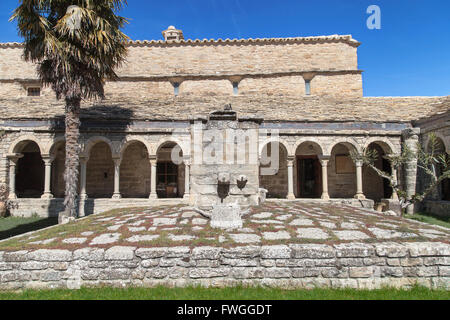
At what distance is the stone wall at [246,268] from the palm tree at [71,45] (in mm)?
5570

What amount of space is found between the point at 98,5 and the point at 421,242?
10688 mm

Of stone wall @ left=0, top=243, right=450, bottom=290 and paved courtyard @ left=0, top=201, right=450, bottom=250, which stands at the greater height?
paved courtyard @ left=0, top=201, right=450, bottom=250

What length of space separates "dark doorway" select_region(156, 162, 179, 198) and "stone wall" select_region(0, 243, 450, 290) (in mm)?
10338

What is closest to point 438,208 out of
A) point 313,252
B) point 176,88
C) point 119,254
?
point 313,252

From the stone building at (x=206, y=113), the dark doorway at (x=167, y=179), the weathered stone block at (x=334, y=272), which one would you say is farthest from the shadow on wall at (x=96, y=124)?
the weathered stone block at (x=334, y=272)

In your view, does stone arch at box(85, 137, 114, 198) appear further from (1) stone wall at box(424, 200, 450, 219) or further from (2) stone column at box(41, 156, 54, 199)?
(1) stone wall at box(424, 200, 450, 219)

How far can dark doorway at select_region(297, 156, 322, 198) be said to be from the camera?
14.7m

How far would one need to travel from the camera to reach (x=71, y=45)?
8.80 metres

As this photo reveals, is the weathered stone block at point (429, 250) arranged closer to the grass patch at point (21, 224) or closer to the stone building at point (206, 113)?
the stone building at point (206, 113)

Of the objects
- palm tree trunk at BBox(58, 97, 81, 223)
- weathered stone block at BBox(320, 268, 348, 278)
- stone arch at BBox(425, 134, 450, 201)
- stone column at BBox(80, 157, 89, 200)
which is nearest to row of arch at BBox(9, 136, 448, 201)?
stone column at BBox(80, 157, 89, 200)

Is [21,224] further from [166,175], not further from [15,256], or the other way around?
[15,256]
